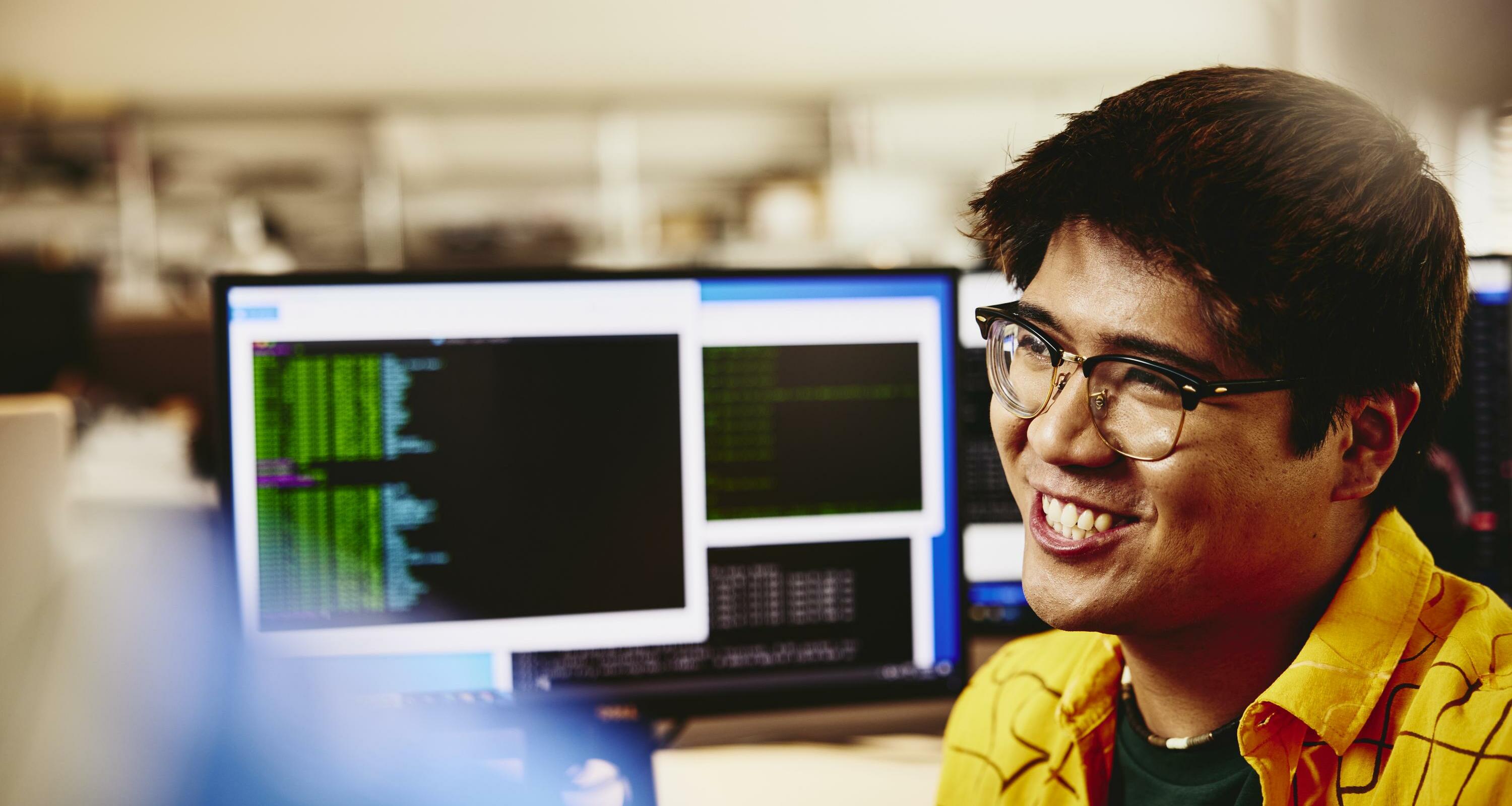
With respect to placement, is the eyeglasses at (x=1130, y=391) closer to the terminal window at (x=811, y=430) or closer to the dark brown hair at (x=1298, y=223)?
the dark brown hair at (x=1298, y=223)

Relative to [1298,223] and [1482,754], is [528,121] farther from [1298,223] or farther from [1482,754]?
[1482,754]

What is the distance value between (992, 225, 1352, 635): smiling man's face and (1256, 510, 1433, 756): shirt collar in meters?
0.03

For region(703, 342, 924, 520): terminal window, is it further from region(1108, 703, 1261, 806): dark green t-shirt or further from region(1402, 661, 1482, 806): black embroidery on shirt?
region(1402, 661, 1482, 806): black embroidery on shirt

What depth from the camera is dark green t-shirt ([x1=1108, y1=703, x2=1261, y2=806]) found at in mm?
757

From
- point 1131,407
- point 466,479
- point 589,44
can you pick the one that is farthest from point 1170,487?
point 589,44

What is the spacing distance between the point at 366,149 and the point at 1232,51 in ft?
14.9

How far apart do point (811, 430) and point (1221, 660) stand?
0.42 m

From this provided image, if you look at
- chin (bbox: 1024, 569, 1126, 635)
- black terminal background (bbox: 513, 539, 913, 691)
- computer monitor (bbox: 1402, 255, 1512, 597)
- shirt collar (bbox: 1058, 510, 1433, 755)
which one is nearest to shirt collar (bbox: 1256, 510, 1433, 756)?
shirt collar (bbox: 1058, 510, 1433, 755)

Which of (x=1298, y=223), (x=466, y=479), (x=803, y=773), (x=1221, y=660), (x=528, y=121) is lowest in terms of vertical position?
(x=803, y=773)

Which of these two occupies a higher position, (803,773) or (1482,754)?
(1482,754)

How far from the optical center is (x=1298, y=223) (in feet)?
2.25

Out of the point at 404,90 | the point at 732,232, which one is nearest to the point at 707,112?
the point at 732,232

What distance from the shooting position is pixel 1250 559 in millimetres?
706

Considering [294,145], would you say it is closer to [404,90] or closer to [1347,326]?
[404,90]
